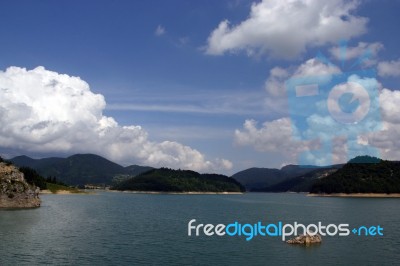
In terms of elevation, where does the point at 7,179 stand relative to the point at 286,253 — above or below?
above

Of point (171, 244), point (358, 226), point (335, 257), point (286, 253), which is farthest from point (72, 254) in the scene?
point (358, 226)

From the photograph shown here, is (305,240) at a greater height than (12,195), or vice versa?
(12,195)

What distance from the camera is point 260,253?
7812 centimetres

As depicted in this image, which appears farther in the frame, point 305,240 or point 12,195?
point 12,195

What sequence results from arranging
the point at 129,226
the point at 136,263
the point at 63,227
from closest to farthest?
1. the point at 136,263
2. the point at 63,227
3. the point at 129,226

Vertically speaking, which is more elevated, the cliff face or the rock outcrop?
the cliff face

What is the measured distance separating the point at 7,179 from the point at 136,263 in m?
153

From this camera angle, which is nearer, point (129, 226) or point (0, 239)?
point (0, 239)

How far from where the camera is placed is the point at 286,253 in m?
77.8

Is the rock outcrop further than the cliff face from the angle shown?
No

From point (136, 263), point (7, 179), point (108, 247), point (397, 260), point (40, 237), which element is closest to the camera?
point (136, 263)

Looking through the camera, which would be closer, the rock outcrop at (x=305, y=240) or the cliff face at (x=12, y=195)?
the rock outcrop at (x=305, y=240)

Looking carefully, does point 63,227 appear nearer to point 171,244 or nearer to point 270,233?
point 171,244

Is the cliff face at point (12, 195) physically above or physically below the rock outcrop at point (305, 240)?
above
